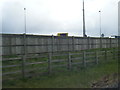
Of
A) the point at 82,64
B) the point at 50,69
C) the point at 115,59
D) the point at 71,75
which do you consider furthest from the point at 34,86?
the point at 115,59

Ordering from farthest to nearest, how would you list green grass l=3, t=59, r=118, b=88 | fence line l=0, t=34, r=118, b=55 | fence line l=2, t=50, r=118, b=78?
1. fence line l=0, t=34, r=118, b=55
2. fence line l=2, t=50, r=118, b=78
3. green grass l=3, t=59, r=118, b=88

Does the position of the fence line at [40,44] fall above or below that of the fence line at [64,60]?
above

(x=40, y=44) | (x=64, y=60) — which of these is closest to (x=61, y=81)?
(x=64, y=60)

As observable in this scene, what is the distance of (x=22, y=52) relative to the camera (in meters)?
13.7

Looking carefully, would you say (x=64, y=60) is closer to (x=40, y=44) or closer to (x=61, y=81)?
(x=61, y=81)

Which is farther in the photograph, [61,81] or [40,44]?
[40,44]

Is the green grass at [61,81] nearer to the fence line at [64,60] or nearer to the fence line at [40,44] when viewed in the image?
the fence line at [64,60]

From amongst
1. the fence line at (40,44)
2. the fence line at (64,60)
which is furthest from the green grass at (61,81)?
the fence line at (40,44)

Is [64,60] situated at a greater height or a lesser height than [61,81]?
greater

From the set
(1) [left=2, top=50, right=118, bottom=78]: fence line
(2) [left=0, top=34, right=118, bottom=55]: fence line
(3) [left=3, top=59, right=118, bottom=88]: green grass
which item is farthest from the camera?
(2) [left=0, top=34, right=118, bottom=55]: fence line

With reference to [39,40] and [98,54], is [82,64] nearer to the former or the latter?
[98,54]

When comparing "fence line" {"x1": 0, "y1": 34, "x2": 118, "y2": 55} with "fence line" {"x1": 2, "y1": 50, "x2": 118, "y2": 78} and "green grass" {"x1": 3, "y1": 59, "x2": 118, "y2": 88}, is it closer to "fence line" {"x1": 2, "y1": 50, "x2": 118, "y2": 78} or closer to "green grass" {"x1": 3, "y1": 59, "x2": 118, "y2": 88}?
"fence line" {"x1": 2, "y1": 50, "x2": 118, "y2": 78}

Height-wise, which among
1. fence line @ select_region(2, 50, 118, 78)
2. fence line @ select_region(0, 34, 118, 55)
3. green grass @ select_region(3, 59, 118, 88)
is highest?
fence line @ select_region(0, 34, 118, 55)

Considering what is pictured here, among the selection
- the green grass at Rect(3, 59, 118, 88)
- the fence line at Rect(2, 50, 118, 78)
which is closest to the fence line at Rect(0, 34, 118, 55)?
the fence line at Rect(2, 50, 118, 78)
